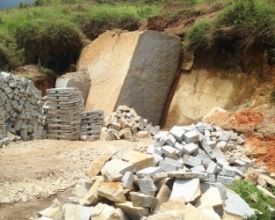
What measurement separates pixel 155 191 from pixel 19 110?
511 cm

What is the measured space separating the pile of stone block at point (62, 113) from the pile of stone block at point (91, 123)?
0.32 metres

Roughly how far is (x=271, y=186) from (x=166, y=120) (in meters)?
6.00

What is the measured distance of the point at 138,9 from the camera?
657 inches

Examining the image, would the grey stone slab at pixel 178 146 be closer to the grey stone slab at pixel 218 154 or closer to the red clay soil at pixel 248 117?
the grey stone slab at pixel 218 154

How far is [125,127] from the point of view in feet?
30.6

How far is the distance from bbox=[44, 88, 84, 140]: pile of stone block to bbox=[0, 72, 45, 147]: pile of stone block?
241 millimetres

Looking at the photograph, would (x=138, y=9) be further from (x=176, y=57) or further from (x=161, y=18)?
(x=176, y=57)

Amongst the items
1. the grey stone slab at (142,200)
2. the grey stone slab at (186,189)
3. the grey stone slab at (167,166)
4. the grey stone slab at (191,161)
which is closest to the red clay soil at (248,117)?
the grey stone slab at (191,161)

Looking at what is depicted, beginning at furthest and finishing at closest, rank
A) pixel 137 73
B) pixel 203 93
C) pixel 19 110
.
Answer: pixel 137 73 → pixel 203 93 → pixel 19 110

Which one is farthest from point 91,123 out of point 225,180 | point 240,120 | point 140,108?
point 225,180

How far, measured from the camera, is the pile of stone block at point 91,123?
9.36 meters

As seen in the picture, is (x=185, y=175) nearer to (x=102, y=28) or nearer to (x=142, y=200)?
(x=142, y=200)

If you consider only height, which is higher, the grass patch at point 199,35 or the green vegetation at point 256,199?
the grass patch at point 199,35

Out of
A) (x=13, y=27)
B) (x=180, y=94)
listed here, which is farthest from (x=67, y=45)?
(x=180, y=94)
